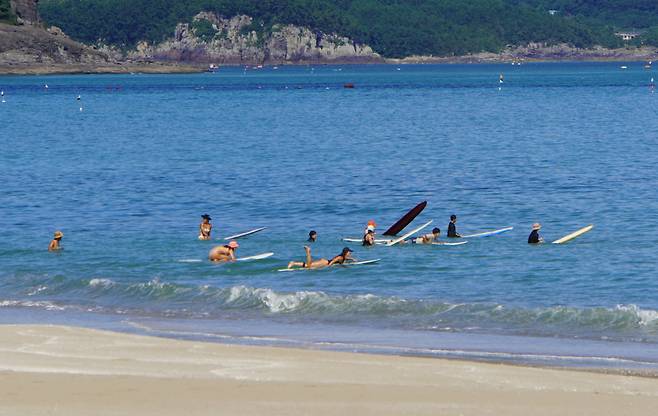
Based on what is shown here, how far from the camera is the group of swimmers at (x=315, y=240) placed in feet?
106

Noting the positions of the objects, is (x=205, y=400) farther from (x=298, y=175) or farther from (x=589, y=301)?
(x=298, y=175)

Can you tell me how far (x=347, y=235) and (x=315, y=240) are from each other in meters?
2.05

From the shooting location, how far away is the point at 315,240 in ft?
123

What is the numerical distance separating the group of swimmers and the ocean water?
37 centimetres

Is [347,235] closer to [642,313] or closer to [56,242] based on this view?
[56,242]

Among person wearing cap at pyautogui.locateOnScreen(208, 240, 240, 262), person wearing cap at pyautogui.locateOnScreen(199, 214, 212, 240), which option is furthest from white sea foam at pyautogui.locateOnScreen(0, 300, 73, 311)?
person wearing cap at pyautogui.locateOnScreen(199, 214, 212, 240)

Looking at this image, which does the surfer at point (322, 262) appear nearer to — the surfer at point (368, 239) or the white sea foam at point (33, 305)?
the surfer at point (368, 239)

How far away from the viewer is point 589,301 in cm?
2733

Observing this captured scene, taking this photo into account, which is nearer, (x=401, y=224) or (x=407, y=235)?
(x=407, y=235)

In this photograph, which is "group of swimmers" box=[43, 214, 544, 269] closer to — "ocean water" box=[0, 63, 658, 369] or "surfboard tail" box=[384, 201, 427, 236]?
"ocean water" box=[0, 63, 658, 369]

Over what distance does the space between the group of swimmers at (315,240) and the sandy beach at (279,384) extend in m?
10.5

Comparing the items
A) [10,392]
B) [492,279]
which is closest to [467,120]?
[492,279]

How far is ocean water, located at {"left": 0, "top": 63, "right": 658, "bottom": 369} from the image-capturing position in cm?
2512

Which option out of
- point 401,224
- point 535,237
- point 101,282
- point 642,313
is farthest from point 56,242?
point 642,313
